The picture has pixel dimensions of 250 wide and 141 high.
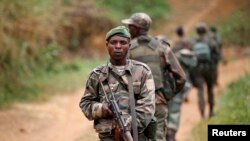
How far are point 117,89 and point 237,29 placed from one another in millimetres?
20868

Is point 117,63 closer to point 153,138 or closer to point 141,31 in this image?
point 153,138

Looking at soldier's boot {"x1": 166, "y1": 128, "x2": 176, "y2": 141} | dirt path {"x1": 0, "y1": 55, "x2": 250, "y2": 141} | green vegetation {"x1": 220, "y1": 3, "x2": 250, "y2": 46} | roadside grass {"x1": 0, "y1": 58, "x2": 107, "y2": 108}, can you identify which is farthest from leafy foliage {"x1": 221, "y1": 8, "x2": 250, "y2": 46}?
soldier's boot {"x1": 166, "y1": 128, "x2": 176, "y2": 141}

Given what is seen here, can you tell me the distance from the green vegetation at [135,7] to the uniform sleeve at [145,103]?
70.0ft

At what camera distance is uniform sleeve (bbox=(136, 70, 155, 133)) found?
5.71m

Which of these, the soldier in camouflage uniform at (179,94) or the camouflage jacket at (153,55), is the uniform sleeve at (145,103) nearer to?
the camouflage jacket at (153,55)

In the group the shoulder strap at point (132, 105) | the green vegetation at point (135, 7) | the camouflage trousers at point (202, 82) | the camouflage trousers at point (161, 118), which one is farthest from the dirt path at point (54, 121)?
the green vegetation at point (135, 7)

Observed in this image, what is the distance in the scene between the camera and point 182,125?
503 inches

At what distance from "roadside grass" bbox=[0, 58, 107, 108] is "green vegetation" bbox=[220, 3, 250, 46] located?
7.15 m

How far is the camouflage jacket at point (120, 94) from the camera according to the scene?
570 cm

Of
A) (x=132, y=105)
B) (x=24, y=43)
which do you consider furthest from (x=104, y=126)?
(x=24, y=43)

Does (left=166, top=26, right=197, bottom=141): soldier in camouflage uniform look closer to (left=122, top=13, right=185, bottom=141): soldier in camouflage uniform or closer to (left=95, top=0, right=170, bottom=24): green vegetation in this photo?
(left=122, top=13, right=185, bottom=141): soldier in camouflage uniform

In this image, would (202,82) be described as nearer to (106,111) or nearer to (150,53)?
(150,53)

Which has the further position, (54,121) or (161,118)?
(54,121)

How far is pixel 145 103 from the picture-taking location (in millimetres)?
5762
